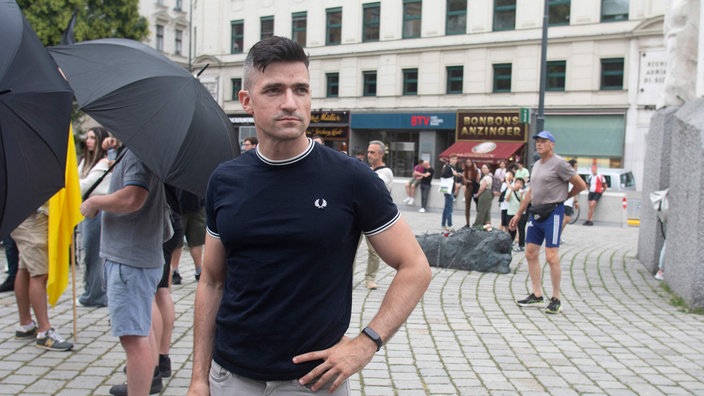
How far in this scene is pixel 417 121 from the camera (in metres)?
38.0

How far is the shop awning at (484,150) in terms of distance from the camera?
3450 centimetres

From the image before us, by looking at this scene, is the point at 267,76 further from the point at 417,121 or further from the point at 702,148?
the point at 417,121

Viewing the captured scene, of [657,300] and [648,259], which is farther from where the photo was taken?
[648,259]

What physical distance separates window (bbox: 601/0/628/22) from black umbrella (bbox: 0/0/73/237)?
33.6 meters

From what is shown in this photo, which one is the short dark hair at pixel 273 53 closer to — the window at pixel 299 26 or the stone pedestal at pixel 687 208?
the stone pedestal at pixel 687 208

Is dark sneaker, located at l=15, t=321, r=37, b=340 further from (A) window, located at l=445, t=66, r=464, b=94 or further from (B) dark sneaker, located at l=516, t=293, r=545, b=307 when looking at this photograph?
(A) window, located at l=445, t=66, r=464, b=94

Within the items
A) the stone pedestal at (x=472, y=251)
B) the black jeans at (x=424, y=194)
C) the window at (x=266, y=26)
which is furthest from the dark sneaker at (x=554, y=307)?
the window at (x=266, y=26)

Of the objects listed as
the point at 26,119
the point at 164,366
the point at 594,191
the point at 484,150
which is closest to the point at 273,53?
the point at 26,119

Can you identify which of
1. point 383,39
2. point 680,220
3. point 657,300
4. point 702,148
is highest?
point 383,39

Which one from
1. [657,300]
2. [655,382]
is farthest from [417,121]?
[655,382]

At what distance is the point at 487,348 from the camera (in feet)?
19.5

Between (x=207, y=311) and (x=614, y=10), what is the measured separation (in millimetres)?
34252

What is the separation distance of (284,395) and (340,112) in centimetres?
3944

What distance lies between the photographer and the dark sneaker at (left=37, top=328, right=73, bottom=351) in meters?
5.48
